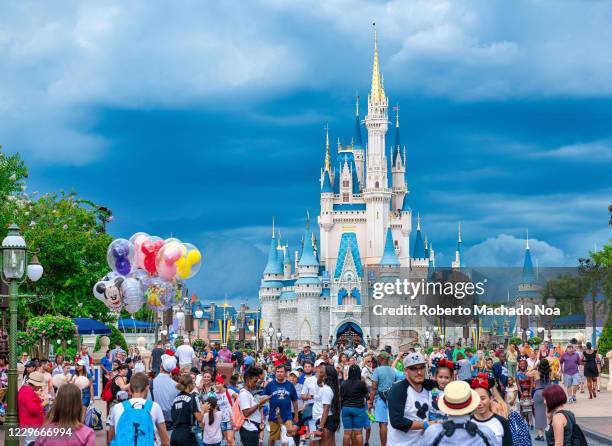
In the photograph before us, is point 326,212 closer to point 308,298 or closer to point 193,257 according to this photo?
point 308,298

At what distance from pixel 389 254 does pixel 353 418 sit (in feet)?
367

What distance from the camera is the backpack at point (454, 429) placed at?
7.46 metres

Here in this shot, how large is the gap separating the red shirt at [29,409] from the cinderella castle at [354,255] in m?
105

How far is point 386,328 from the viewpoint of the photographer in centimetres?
12175

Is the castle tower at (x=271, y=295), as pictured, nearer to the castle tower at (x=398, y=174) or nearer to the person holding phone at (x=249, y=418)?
the castle tower at (x=398, y=174)

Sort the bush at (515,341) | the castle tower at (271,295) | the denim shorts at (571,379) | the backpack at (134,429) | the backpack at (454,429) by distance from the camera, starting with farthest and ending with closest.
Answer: the castle tower at (271,295)
the bush at (515,341)
the denim shorts at (571,379)
the backpack at (134,429)
the backpack at (454,429)

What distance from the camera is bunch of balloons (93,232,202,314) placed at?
24312 millimetres

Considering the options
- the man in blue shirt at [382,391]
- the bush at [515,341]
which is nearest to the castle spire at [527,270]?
the bush at [515,341]

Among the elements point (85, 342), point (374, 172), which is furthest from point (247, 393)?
point (374, 172)

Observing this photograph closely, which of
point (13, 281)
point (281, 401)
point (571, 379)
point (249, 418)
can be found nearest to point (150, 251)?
point (571, 379)

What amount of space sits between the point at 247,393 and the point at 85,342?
1395 inches

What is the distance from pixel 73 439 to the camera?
755 centimetres

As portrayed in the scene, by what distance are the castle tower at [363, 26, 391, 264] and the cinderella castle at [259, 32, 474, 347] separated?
0.12 metres

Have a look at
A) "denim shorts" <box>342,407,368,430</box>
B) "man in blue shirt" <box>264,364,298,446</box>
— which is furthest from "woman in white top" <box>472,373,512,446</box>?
"denim shorts" <box>342,407,368,430</box>
